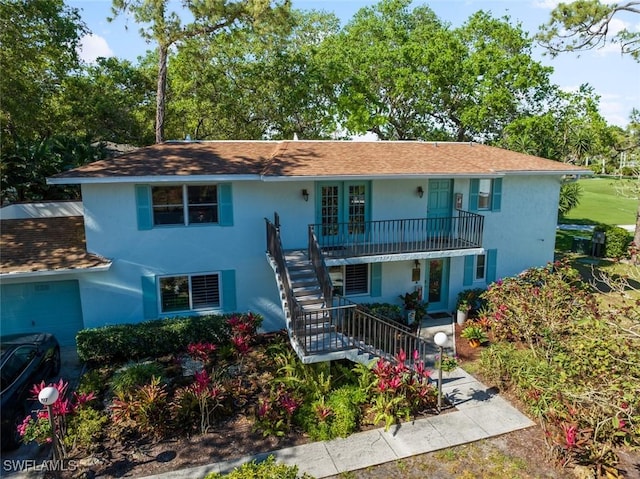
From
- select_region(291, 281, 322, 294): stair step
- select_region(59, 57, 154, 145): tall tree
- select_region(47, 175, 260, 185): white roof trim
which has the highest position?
select_region(59, 57, 154, 145): tall tree

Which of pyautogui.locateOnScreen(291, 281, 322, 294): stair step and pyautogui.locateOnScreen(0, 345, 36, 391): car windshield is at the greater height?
pyautogui.locateOnScreen(291, 281, 322, 294): stair step

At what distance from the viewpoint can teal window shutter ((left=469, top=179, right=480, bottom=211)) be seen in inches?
593

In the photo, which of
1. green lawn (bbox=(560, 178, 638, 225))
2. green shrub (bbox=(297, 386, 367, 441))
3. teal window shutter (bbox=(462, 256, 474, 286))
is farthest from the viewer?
green lawn (bbox=(560, 178, 638, 225))

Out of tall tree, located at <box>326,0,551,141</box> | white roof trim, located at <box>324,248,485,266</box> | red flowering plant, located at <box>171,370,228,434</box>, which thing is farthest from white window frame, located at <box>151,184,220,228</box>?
tall tree, located at <box>326,0,551,141</box>

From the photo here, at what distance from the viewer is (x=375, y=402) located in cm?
935

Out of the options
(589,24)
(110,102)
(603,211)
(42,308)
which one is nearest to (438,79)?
(589,24)

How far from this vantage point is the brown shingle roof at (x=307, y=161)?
11859mm

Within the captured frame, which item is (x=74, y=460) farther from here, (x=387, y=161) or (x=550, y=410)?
(x=387, y=161)

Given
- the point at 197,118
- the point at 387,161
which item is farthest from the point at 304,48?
the point at 387,161

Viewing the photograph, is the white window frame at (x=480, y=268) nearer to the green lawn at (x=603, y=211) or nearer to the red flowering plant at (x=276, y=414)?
the red flowering plant at (x=276, y=414)

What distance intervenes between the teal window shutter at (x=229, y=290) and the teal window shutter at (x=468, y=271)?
8499mm

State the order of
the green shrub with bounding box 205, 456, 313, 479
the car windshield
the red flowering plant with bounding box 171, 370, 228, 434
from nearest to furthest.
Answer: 1. the green shrub with bounding box 205, 456, 313, 479
2. the car windshield
3. the red flowering plant with bounding box 171, 370, 228, 434

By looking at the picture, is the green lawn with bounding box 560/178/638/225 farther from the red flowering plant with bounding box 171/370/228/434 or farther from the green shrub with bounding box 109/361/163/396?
the green shrub with bounding box 109/361/163/396

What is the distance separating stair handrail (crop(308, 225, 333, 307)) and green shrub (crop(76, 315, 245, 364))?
312cm
